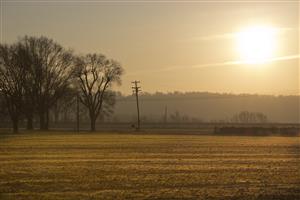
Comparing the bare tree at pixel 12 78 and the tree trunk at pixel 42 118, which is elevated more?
the bare tree at pixel 12 78

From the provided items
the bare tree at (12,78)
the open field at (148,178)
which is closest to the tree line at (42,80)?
the bare tree at (12,78)

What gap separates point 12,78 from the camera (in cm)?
9081

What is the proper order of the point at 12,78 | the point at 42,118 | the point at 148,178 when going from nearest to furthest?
the point at 148,178
the point at 12,78
the point at 42,118

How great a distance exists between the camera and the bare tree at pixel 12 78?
3546 inches

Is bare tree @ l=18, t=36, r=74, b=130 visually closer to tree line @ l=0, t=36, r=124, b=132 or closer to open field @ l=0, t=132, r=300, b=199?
tree line @ l=0, t=36, r=124, b=132

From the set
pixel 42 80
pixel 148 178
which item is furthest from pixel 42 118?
pixel 148 178

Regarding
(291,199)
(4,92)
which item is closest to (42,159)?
(291,199)

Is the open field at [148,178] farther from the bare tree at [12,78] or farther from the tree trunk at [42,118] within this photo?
the tree trunk at [42,118]

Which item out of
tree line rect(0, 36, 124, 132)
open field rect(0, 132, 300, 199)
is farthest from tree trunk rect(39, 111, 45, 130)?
open field rect(0, 132, 300, 199)

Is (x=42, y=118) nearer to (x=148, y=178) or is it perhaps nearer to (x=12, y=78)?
(x=12, y=78)

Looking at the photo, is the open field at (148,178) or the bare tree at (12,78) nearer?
the open field at (148,178)

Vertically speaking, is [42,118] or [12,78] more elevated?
[12,78]

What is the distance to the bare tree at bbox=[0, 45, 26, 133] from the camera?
295 feet

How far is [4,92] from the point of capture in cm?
8994
